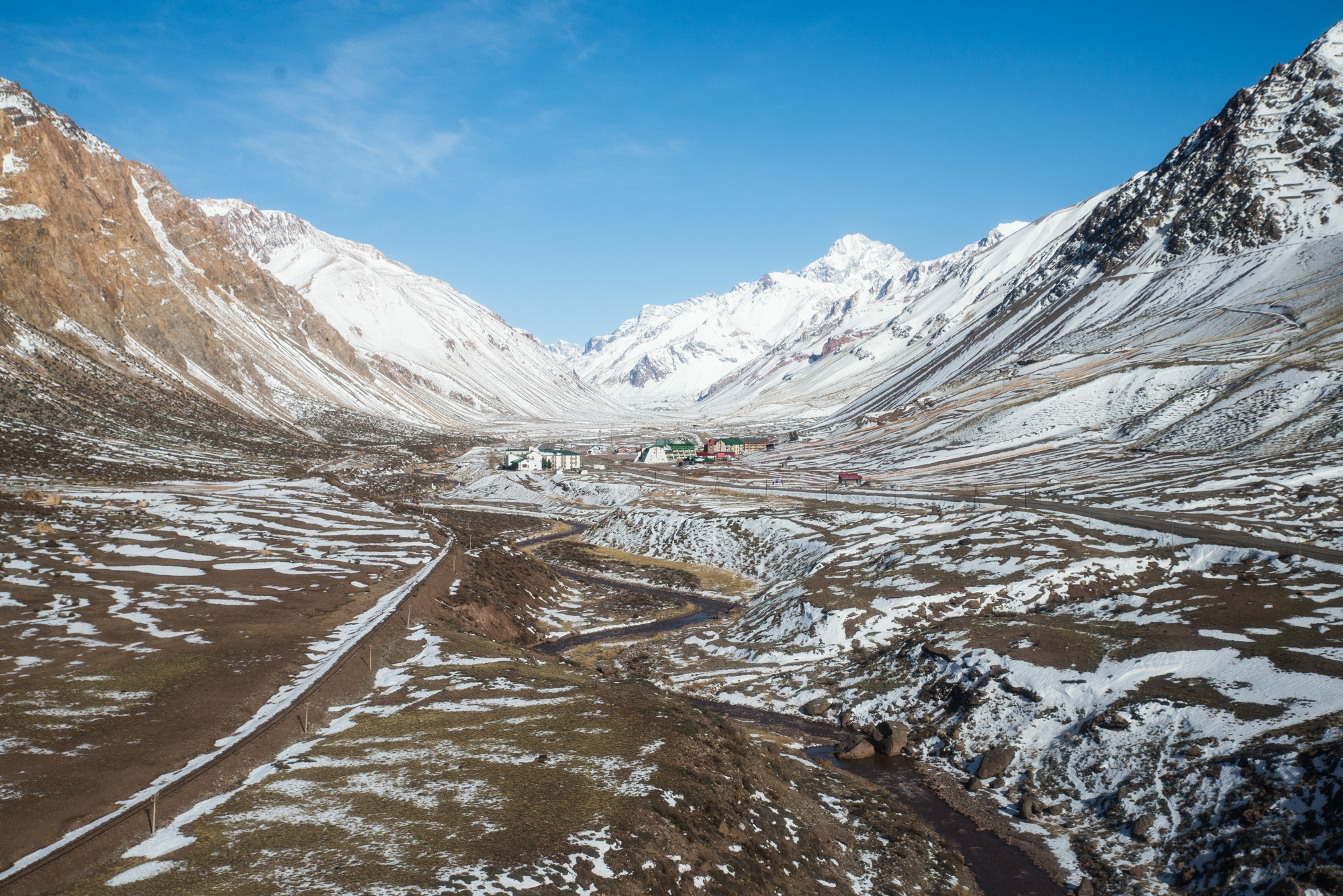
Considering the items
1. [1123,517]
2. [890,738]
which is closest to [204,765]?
[890,738]

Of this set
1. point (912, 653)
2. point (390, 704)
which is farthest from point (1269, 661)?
point (390, 704)

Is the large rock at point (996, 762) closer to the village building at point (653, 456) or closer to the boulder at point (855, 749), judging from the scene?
the boulder at point (855, 749)

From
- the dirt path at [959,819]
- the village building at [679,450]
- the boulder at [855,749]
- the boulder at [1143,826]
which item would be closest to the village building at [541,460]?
the village building at [679,450]

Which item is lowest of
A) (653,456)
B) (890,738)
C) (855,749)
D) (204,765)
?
(855,749)

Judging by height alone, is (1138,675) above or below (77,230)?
below

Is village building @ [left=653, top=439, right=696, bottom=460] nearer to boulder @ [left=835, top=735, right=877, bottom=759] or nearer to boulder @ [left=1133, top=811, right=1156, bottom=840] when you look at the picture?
boulder @ [left=835, top=735, right=877, bottom=759]

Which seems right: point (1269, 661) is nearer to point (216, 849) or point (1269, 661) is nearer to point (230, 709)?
point (216, 849)

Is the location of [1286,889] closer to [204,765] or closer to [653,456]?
[204,765]
